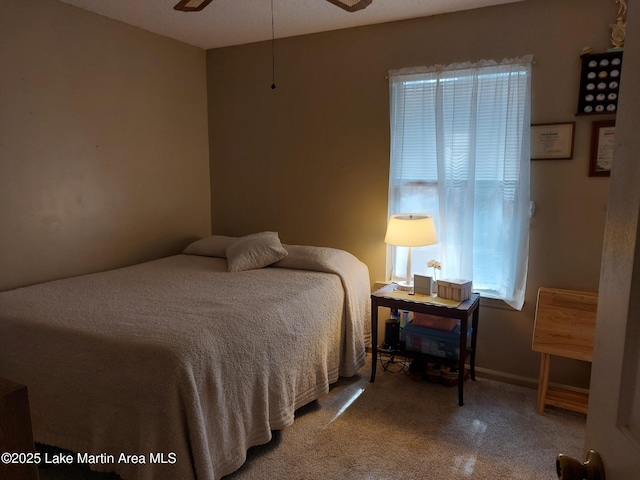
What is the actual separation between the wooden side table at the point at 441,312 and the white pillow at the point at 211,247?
127cm

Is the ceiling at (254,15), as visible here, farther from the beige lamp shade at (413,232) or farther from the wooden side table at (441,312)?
the wooden side table at (441,312)

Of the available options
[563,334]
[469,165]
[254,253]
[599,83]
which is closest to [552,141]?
[599,83]

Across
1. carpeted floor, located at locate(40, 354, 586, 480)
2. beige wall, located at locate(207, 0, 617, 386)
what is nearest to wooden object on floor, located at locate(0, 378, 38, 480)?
carpeted floor, located at locate(40, 354, 586, 480)

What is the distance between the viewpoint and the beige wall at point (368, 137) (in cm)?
256

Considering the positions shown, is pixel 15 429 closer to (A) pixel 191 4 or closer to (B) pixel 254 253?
(A) pixel 191 4

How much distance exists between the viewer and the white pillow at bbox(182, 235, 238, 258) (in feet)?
11.0

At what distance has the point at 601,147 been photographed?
246 centimetres

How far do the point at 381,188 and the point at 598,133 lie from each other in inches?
54.4

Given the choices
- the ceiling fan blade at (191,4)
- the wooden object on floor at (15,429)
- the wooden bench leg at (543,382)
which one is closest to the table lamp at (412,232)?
the wooden bench leg at (543,382)

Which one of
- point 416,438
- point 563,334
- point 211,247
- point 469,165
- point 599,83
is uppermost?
point 599,83

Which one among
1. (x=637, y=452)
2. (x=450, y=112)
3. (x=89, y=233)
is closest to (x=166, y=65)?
(x=89, y=233)

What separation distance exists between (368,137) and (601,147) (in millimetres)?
1480

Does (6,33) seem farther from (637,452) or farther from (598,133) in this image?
(598,133)

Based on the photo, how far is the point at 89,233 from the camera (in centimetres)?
298
